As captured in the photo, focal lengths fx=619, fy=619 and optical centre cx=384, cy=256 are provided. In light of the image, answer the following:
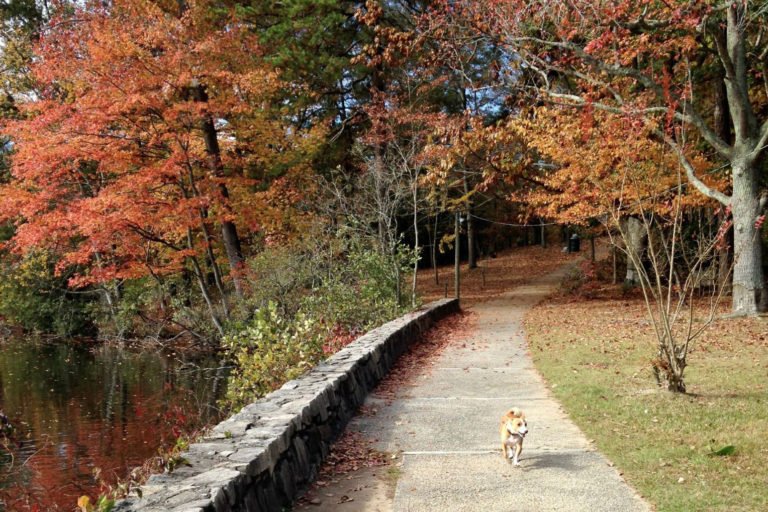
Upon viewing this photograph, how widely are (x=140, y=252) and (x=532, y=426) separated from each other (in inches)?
510

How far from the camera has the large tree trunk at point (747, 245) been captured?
42.9 ft

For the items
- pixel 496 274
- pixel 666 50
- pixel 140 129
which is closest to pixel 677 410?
pixel 666 50

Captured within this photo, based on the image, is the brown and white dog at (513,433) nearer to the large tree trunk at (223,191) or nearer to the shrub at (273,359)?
the shrub at (273,359)

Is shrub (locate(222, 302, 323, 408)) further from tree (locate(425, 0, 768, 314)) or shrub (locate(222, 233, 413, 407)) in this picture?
tree (locate(425, 0, 768, 314))

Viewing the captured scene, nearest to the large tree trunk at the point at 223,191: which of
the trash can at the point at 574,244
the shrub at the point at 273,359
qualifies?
the shrub at the point at 273,359

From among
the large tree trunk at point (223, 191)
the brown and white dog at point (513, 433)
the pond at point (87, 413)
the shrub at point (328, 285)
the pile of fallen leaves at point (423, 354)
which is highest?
the large tree trunk at point (223, 191)

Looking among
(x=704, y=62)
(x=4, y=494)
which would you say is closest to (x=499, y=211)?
(x=704, y=62)

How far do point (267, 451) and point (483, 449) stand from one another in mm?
2170

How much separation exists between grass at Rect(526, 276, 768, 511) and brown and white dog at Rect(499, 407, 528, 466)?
79 cm

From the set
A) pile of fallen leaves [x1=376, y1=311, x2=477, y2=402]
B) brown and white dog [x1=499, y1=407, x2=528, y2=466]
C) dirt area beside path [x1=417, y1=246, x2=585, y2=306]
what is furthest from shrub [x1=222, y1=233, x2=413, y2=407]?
dirt area beside path [x1=417, y1=246, x2=585, y2=306]

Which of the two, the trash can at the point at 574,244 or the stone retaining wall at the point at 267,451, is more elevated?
the trash can at the point at 574,244

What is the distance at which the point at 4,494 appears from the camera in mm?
7125

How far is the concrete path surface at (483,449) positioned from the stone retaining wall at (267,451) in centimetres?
43

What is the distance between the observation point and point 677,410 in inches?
244
